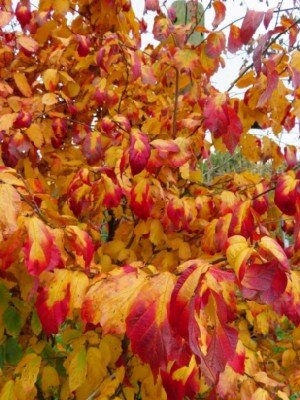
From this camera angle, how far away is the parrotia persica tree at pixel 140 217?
2.81 ft

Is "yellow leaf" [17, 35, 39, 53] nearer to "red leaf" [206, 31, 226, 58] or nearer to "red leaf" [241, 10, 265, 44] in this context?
"red leaf" [206, 31, 226, 58]

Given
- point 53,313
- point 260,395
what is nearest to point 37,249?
point 53,313

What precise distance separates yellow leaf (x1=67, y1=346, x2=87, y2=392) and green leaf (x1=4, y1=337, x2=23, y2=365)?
1.19 ft

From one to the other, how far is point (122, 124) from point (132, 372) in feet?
2.54

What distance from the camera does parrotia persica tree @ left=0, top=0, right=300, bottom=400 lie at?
2.81ft

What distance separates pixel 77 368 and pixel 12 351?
41cm

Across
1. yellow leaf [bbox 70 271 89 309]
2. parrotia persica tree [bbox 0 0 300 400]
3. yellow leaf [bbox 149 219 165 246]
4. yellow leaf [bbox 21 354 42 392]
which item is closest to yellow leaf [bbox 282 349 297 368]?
parrotia persica tree [bbox 0 0 300 400]

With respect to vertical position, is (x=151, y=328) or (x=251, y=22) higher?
(x=251, y=22)

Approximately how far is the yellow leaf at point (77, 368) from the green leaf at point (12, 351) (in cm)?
36

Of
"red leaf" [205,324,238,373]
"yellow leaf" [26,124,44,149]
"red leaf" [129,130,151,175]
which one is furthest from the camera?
"yellow leaf" [26,124,44,149]

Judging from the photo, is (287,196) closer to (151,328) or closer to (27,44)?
(151,328)

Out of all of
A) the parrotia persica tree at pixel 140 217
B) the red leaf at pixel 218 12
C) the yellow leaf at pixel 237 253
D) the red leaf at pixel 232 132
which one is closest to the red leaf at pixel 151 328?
the parrotia persica tree at pixel 140 217

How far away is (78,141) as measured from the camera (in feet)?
6.46

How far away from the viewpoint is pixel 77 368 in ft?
4.39
